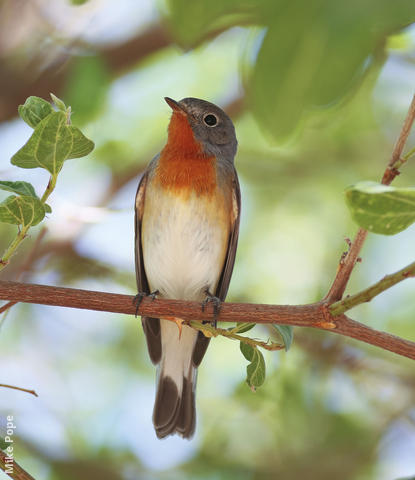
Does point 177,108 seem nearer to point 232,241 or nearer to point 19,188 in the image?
point 232,241

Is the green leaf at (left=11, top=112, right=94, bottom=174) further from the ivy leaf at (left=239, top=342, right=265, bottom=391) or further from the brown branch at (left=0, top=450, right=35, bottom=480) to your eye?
the ivy leaf at (left=239, top=342, right=265, bottom=391)

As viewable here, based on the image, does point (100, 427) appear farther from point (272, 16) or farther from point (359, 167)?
point (272, 16)

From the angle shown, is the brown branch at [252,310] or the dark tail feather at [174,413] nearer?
the brown branch at [252,310]

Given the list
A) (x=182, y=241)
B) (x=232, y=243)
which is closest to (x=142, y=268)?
(x=182, y=241)

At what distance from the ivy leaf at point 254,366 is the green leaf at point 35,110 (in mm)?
1192

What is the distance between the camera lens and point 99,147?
5.66 m

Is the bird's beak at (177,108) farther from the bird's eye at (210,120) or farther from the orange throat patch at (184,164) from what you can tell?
the bird's eye at (210,120)

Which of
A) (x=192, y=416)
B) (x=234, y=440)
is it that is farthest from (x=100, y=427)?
(x=192, y=416)

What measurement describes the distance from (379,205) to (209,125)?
3.96 meters

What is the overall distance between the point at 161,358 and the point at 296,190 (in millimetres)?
2669

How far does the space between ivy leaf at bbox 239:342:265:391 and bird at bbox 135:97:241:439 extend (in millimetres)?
1748

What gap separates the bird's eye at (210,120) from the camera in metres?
5.10

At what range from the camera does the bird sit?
14.6 ft

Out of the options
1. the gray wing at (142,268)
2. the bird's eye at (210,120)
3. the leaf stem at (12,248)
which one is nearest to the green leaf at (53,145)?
the leaf stem at (12,248)
